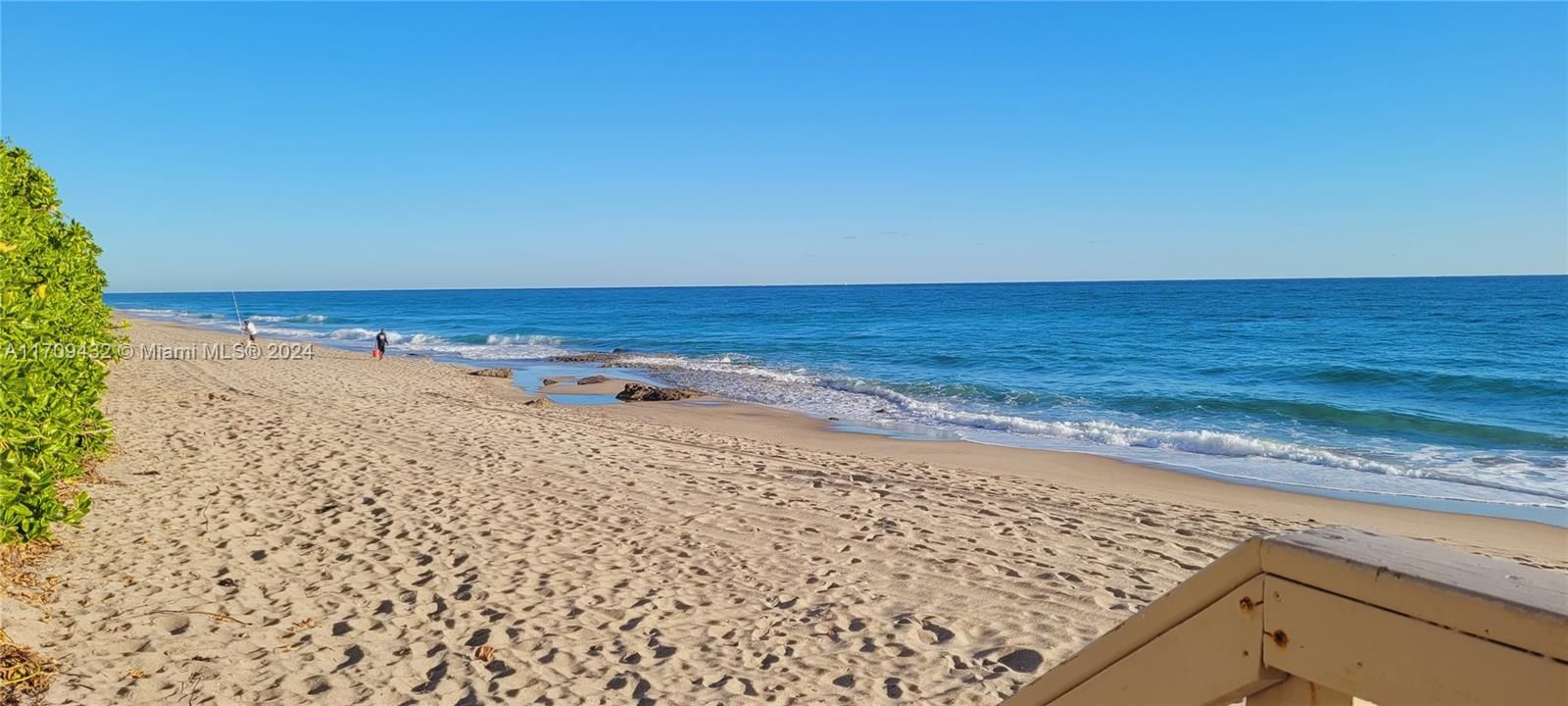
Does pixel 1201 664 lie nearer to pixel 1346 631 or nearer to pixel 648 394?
pixel 1346 631

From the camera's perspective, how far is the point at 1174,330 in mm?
41656

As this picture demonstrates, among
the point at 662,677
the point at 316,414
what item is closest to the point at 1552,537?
the point at 662,677

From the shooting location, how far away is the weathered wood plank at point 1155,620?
103 centimetres

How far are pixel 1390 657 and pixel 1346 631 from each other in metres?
0.04

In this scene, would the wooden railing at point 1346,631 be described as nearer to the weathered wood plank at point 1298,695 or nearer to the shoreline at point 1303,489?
the weathered wood plank at point 1298,695

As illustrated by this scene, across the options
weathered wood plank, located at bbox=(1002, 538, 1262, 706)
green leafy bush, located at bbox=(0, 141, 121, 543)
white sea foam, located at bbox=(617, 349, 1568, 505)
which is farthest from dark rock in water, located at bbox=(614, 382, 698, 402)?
weathered wood plank, located at bbox=(1002, 538, 1262, 706)

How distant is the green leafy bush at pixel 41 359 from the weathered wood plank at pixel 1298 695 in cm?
504

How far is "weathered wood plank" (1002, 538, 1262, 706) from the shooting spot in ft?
3.38

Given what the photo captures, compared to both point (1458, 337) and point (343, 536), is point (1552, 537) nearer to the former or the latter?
point (343, 536)

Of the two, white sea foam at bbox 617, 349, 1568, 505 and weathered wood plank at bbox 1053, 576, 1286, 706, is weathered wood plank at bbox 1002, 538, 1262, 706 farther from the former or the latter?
white sea foam at bbox 617, 349, 1568, 505

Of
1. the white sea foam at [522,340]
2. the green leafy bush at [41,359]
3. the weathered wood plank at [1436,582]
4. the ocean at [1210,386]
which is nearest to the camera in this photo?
the weathered wood plank at [1436,582]

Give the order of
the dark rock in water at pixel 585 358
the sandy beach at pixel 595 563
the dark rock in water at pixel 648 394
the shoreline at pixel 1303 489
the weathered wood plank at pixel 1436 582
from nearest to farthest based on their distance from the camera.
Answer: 1. the weathered wood plank at pixel 1436 582
2. the sandy beach at pixel 595 563
3. the shoreline at pixel 1303 489
4. the dark rock in water at pixel 648 394
5. the dark rock in water at pixel 585 358

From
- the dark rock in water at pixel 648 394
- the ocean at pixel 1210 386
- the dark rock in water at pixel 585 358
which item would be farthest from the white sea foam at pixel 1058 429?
the dark rock in water at pixel 585 358

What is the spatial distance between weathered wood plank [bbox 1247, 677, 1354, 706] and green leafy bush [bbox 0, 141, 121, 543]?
5041mm
